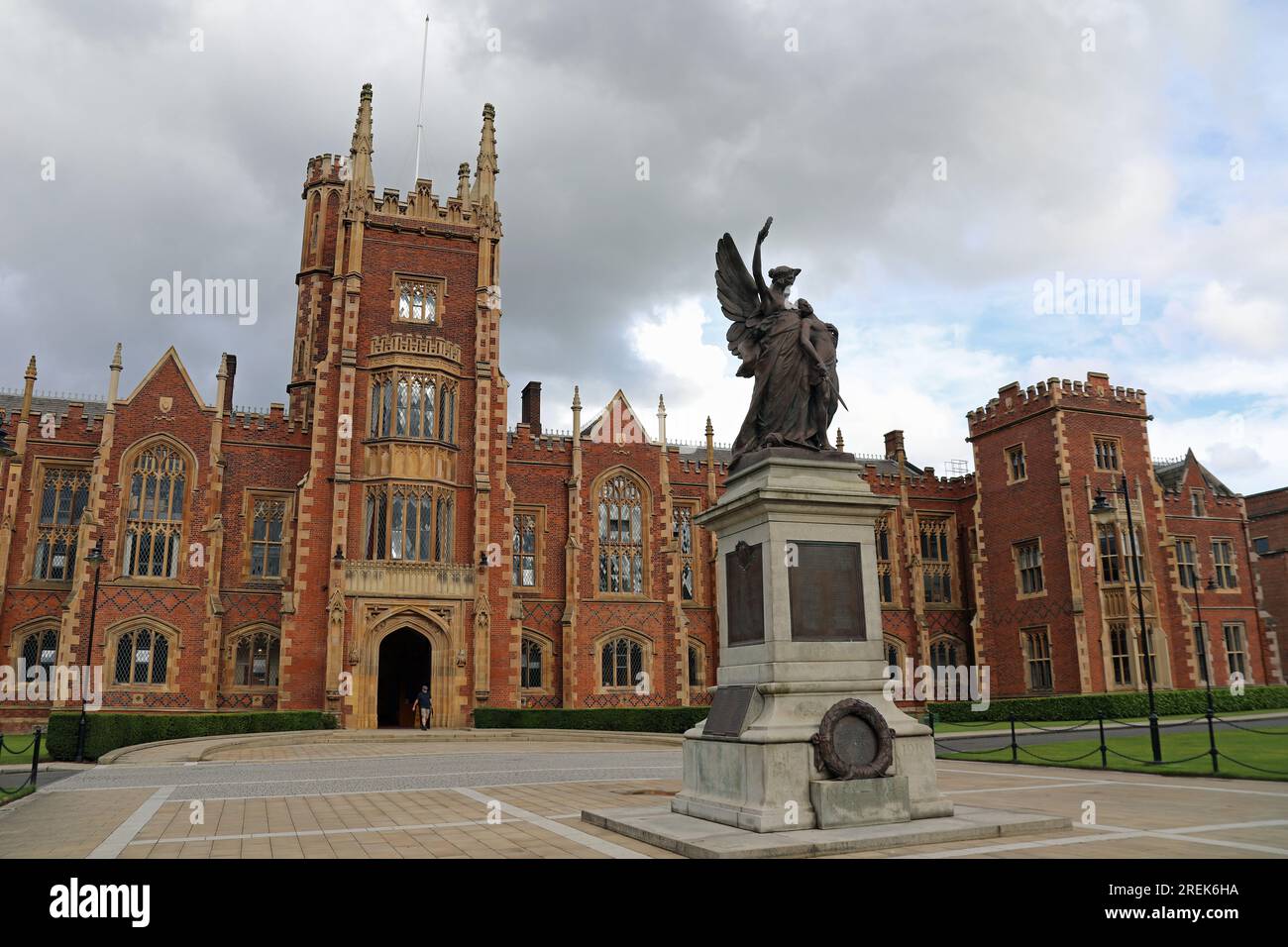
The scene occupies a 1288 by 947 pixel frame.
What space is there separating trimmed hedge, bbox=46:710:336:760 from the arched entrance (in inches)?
248

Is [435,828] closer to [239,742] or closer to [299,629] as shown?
[239,742]

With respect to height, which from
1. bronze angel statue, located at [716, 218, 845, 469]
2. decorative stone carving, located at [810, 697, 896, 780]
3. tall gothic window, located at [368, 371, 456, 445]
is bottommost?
decorative stone carving, located at [810, 697, 896, 780]

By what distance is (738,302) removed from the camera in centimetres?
1110

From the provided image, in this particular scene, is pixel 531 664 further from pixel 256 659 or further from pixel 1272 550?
pixel 1272 550

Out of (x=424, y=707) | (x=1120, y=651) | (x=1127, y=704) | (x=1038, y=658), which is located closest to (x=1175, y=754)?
(x=1127, y=704)

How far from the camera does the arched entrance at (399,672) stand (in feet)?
120

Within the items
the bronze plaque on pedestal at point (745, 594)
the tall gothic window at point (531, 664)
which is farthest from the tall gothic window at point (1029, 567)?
the bronze plaque on pedestal at point (745, 594)

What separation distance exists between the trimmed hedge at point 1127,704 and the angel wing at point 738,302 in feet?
83.2

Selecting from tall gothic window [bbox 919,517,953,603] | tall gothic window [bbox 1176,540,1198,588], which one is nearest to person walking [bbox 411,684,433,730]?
tall gothic window [bbox 919,517,953,603]

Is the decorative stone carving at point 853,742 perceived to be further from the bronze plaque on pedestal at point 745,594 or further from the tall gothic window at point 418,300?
the tall gothic window at point 418,300

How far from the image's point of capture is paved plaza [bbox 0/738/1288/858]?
25.7ft

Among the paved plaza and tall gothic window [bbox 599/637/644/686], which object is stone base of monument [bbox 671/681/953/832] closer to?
the paved plaza

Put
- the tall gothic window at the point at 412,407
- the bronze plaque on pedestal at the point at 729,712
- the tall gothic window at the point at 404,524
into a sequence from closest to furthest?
the bronze plaque on pedestal at the point at 729,712
the tall gothic window at the point at 404,524
the tall gothic window at the point at 412,407
